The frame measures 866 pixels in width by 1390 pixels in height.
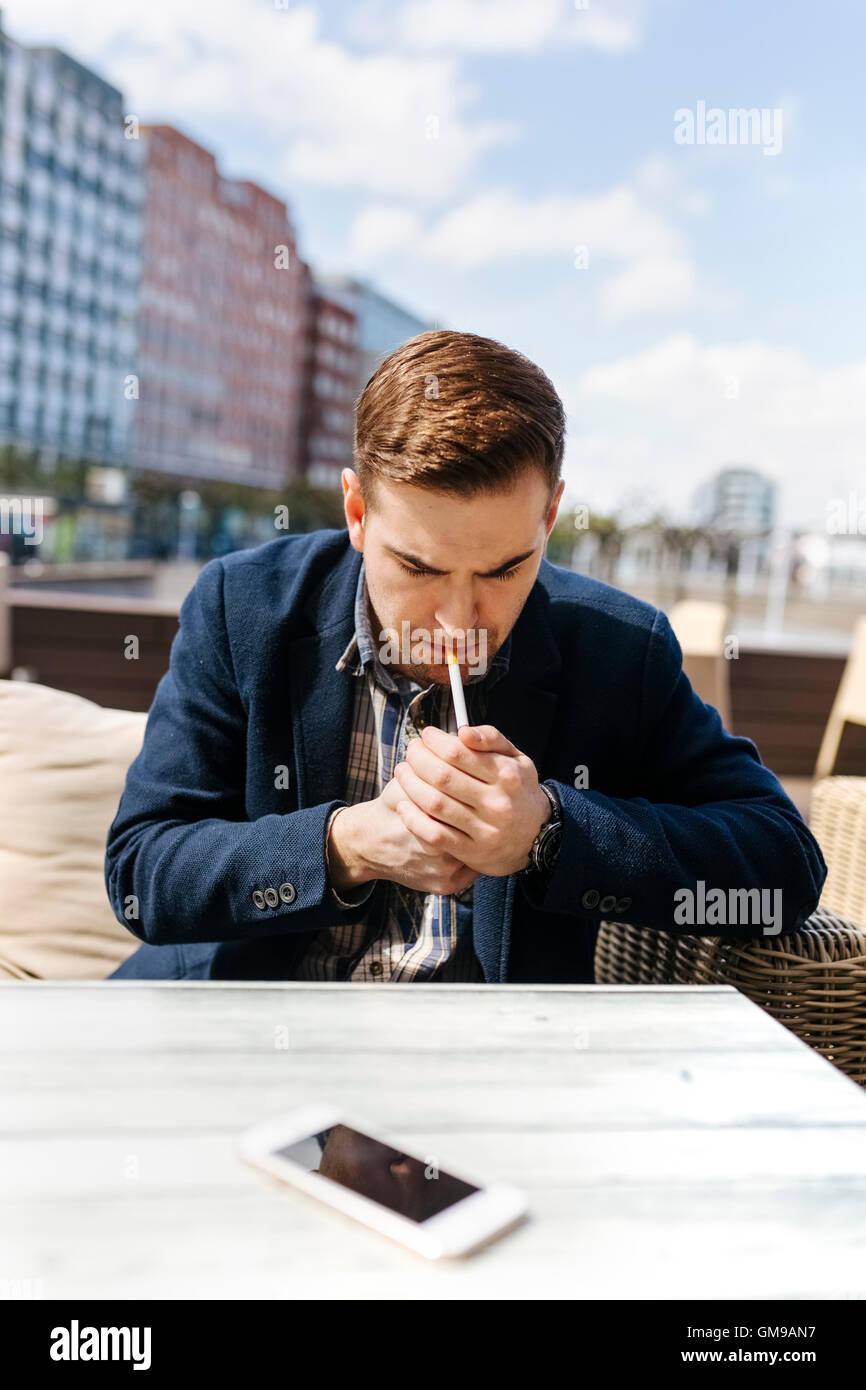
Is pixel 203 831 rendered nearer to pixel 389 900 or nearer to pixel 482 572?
pixel 389 900

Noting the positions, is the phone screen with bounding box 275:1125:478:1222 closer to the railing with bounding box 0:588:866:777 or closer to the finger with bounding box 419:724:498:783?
the finger with bounding box 419:724:498:783

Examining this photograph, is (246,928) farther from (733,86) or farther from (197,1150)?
(733,86)

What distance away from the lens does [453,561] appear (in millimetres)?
1181

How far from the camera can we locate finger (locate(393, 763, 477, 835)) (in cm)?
107

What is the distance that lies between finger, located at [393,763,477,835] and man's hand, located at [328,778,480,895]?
0.09ft

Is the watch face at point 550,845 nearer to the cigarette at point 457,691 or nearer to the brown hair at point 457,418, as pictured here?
the cigarette at point 457,691

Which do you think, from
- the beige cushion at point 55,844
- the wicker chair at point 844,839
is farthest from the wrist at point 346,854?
the wicker chair at point 844,839

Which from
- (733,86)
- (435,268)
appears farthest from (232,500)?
(733,86)

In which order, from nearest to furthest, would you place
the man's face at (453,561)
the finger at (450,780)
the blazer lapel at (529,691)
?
the finger at (450,780), the man's face at (453,561), the blazer lapel at (529,691)

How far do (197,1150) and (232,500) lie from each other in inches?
780

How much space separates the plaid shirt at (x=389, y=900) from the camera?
1.35 meters

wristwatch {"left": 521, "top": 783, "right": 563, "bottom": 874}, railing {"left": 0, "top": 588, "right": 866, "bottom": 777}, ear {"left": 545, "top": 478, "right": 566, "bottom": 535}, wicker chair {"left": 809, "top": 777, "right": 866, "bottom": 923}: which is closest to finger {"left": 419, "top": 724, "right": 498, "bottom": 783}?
wristwatch {"left": 521, "top": 783, "right": 563, "bottom": 874}

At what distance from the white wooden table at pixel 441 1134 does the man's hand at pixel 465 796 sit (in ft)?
0.46

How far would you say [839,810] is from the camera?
2.42 m
